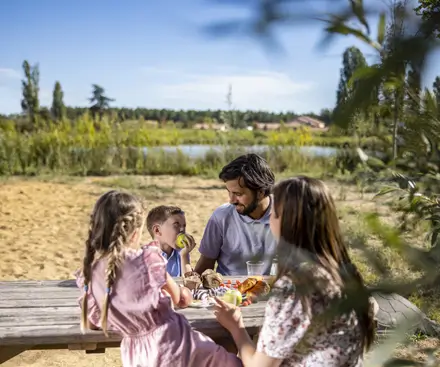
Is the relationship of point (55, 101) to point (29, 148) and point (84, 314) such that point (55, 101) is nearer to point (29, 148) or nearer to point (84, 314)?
point (29, 148)

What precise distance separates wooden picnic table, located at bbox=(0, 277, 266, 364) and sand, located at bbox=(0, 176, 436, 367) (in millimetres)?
843

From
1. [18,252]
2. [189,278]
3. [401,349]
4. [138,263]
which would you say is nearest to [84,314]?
[138,263]

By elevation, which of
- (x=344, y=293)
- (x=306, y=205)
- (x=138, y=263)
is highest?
(x=344, y=293)

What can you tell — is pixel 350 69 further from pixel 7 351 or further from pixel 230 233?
pixel 230 233

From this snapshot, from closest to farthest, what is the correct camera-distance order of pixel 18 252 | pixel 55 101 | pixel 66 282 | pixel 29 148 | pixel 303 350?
pixel 303 350 → pixel 66 282 → pixel 18 252 → pixel 29 148 → pixel 55 101

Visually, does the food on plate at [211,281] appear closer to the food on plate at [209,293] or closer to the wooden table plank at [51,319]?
the food on plate at [209,293]

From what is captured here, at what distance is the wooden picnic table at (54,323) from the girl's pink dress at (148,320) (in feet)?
0.28

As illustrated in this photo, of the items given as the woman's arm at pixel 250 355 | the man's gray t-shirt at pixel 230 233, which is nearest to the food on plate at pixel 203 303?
the woman's arm at pixel 250 355

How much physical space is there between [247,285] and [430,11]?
6.36 feet

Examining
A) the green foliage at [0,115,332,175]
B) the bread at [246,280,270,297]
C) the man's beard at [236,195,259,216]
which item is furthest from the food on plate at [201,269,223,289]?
the green foliage at [0,115,332,175]

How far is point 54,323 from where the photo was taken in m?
2.16

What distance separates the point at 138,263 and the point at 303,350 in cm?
69

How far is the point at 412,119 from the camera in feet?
1.87

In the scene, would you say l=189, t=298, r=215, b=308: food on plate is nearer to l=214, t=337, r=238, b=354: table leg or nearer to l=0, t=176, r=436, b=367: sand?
l=214, t=337, r=238, b=354: table leg
